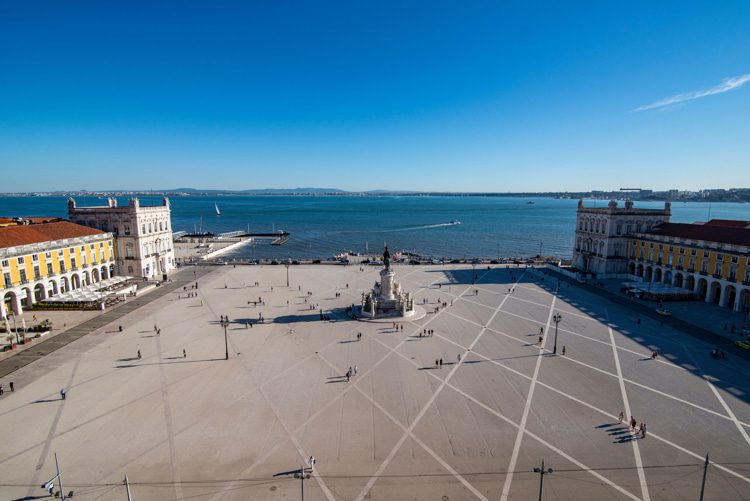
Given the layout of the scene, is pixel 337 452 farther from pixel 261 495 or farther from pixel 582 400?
pixel 582 400

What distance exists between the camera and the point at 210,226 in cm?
16600

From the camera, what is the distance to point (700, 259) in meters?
49.1

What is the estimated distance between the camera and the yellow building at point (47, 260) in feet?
139

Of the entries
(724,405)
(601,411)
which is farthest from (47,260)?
(724,405)

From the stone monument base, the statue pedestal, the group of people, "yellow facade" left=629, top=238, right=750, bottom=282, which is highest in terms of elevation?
"yellow facade" left=629, top=238, right=750, bottom=282

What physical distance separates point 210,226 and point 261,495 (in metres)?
163

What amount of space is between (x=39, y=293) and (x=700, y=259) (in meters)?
80.1

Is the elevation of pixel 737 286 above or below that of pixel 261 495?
above

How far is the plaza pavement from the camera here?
18.0m

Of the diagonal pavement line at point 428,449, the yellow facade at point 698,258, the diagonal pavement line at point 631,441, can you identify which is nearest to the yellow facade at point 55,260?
the diagonal pavement line at point 428,449

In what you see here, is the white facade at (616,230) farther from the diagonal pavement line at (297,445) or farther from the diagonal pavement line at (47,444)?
the diagonal pavement line at (47,444)

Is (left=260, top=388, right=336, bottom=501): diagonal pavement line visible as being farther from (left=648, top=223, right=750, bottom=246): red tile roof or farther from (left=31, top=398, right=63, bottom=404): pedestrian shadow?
(left=648, top=223, right=750, bottom=246): red tile roof

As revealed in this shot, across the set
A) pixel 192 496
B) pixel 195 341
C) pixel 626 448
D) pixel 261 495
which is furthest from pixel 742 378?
pixel 195 341

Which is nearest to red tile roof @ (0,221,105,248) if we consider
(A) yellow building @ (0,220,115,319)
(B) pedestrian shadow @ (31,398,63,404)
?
(A) yellow building @ (0,220,115,319)
